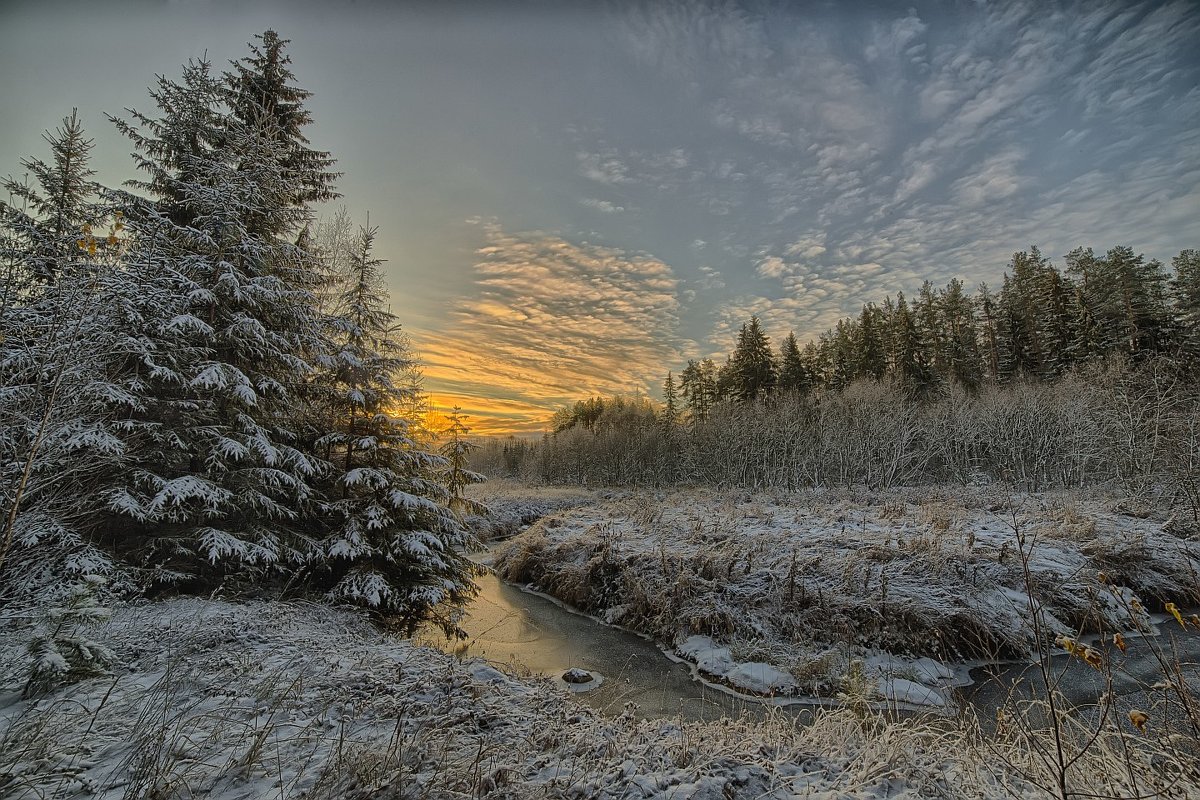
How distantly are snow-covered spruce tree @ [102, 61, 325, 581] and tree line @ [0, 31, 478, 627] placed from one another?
0.11 feet

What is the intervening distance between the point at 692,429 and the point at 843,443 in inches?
622

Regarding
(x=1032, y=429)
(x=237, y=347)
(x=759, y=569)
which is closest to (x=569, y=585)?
(x=759, y=569)

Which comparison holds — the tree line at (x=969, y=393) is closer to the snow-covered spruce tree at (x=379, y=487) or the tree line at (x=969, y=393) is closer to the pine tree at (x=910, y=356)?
the pine tree at (x=910, y=356)

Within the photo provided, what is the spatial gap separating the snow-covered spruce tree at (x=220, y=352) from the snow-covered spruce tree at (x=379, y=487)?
0.59 meters

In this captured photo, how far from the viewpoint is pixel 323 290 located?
12062 mm

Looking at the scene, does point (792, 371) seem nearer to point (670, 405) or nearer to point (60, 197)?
point (670, 405)

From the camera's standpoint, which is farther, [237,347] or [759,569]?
[759,569]

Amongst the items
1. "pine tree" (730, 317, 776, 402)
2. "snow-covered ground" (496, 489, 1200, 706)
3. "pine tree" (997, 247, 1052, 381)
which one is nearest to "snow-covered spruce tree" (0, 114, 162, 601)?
"snow-covered ground" (496, 489, 1200, 706)

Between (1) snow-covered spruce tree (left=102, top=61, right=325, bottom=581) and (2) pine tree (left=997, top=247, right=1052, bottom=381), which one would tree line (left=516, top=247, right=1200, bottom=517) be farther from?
(1) snow-covered spruce tree (left=102, top=61, right=325, bottom=581)

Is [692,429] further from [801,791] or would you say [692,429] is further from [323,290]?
[801,791]

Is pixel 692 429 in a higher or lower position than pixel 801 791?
higher

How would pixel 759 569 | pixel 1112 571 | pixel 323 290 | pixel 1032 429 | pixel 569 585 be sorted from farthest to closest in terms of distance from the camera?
pixel 1032 429, pixel 569 585, pixel 323 290, pixel 759 569, pixel 1112 571

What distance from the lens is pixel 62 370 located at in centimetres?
377

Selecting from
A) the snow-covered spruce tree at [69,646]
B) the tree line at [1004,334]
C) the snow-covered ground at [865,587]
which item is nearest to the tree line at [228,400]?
the snow-covered spruce tree at [69,646]
